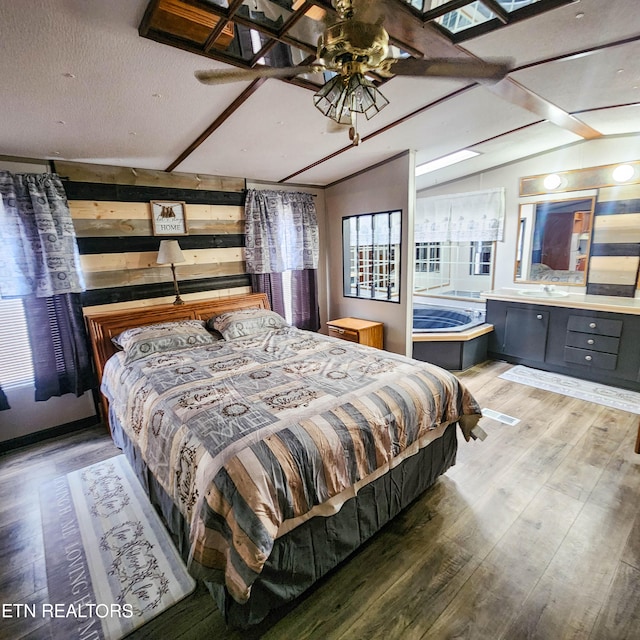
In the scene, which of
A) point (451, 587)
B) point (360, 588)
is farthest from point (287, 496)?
point (451, 587)

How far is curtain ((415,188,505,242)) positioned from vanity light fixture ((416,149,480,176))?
868mm

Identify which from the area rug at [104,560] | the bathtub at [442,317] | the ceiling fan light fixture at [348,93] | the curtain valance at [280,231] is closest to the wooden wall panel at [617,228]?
the bathtub at [442,317]

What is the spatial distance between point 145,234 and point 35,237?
A: 34.8 inches

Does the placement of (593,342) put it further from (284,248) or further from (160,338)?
(160,338)

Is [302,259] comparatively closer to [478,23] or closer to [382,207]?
[382,207]

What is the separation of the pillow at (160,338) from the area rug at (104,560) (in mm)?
999

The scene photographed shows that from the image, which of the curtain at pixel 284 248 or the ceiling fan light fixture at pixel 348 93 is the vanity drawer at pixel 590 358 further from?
the ceiling fan light fixture at pixel 348 93

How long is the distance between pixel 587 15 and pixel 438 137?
1724 mm

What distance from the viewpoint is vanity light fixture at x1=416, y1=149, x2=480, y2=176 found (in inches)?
166

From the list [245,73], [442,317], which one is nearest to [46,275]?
[245,73]

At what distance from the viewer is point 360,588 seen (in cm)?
168

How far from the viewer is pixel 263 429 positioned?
5.33 feet

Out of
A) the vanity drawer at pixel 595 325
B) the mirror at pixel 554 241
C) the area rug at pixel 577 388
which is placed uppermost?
the mirror at pixel 554 241

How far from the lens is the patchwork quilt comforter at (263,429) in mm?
1381
